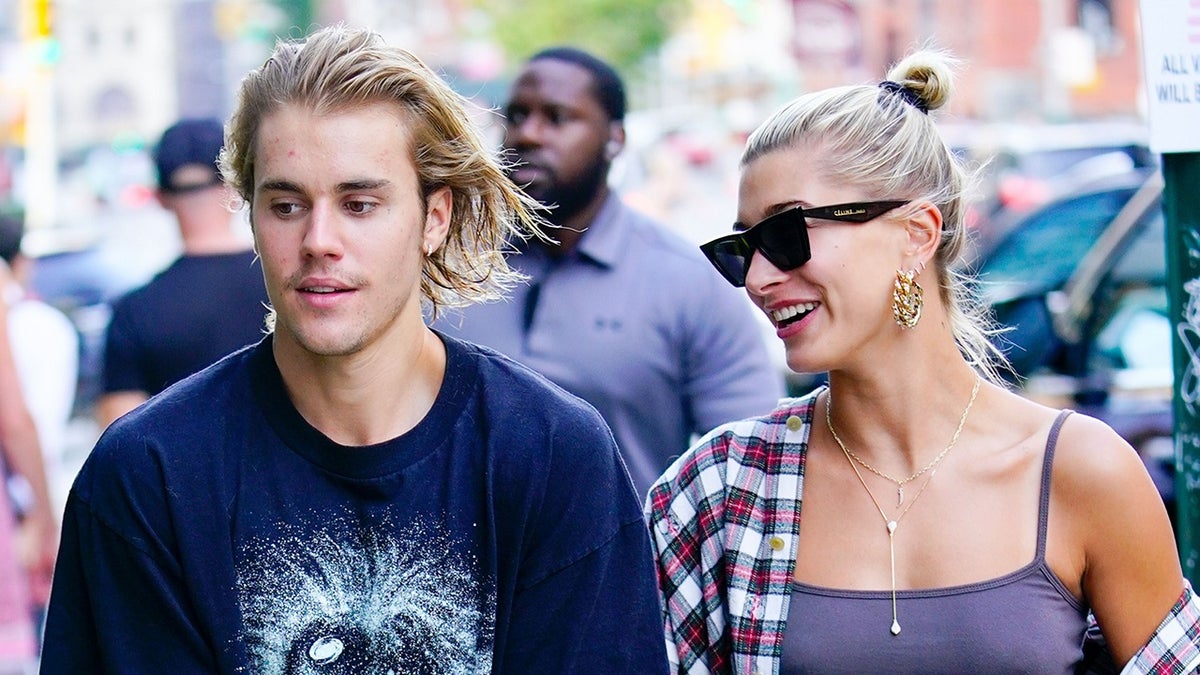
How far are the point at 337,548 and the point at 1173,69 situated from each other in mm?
1849

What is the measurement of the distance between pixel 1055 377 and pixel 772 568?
3915 mm

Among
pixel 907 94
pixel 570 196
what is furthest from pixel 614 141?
pixel 907 94

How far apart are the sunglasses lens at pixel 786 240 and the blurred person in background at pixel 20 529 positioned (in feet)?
10.5

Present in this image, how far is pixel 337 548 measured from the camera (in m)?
2.52

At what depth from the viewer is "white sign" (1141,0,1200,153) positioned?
3.06 metres

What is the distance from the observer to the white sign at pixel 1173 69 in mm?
3059

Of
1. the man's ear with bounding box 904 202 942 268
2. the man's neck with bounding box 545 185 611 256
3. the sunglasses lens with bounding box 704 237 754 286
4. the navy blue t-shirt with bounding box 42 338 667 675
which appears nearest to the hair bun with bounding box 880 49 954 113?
the man's ear with bounding box 904 202 942 268

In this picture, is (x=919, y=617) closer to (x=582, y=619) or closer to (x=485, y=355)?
(x=582, y=619)

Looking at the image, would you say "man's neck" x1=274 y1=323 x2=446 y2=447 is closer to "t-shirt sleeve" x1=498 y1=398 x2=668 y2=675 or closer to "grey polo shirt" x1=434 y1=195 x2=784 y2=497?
"t-shirt sleeve" x1=498 y1=398 x2=668 y2=675

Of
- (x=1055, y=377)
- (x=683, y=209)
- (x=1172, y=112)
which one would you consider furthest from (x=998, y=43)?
(x=1172, y=112)

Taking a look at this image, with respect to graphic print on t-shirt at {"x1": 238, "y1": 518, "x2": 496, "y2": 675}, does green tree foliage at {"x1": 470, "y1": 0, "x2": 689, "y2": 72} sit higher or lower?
higher

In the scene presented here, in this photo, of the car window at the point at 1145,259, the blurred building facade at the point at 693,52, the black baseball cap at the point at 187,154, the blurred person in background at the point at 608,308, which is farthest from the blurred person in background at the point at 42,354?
the blurred building facade at the point at 693,52

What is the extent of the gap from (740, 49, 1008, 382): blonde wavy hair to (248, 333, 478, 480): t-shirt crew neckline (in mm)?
791

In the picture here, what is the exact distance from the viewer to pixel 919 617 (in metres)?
2.78
